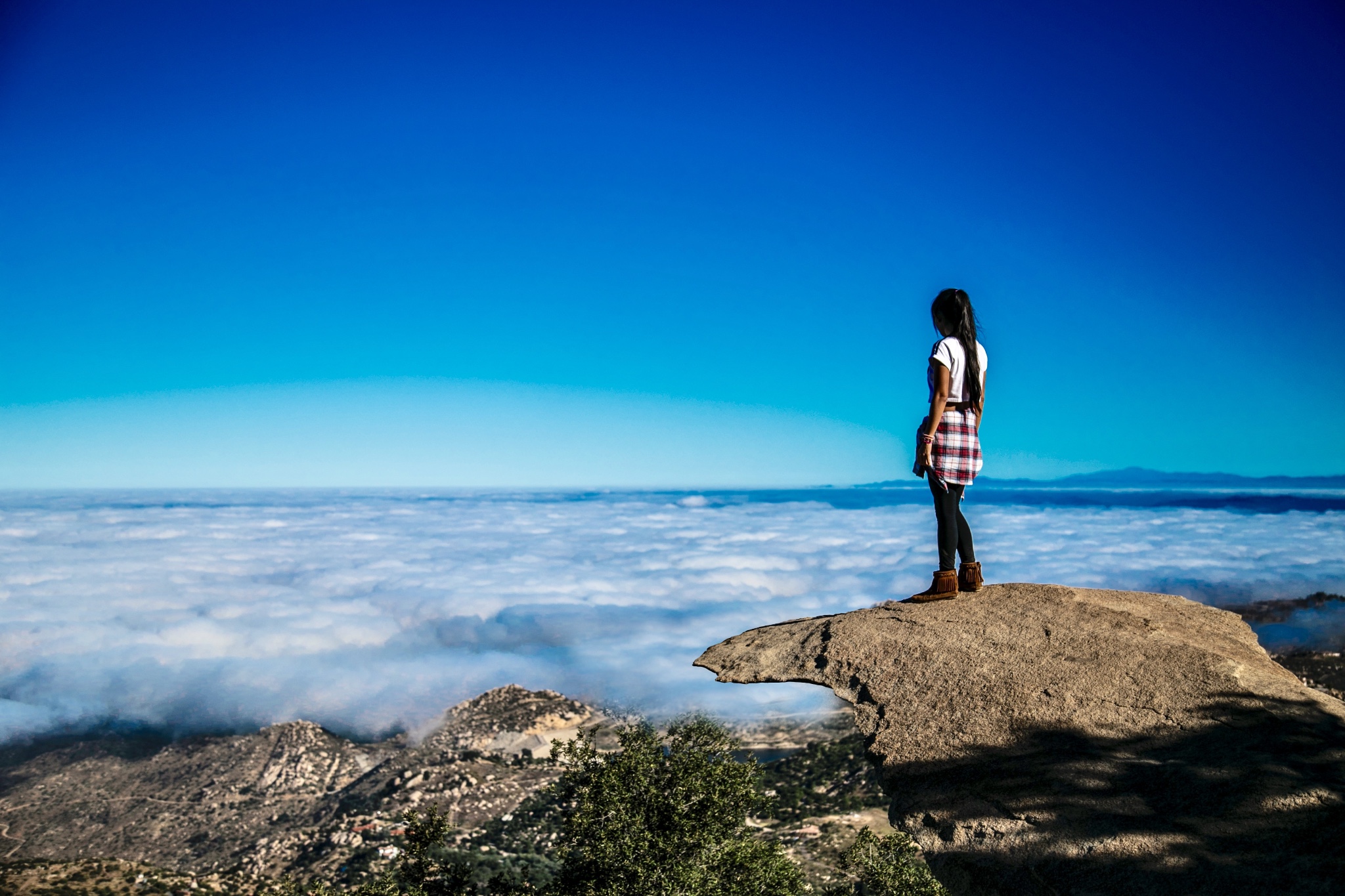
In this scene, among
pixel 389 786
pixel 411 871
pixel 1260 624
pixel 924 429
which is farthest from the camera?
pixel 1260 624

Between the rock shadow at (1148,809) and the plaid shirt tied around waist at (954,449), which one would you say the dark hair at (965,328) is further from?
the rock shadow at (1148,809)

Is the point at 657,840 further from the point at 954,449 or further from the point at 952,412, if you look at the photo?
the point at 952,412

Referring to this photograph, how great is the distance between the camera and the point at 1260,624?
10325 centimetres

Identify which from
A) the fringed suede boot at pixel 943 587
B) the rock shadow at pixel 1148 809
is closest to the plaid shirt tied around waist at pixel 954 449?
the fringed suede boot at pixel 943 587

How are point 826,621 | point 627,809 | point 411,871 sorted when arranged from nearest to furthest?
1. point 826,621
2. point 627,809
3. point 411,871

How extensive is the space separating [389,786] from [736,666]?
350 feet

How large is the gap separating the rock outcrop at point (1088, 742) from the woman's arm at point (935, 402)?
1781 mm

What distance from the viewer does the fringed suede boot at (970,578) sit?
26.5ft

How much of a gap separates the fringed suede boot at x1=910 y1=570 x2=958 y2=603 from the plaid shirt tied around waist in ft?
3.83

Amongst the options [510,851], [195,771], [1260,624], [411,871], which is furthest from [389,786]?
[1260,624]

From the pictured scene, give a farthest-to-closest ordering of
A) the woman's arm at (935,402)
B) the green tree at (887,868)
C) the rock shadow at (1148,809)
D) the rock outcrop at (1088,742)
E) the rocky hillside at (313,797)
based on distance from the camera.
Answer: the rocky hillside at (313,797)
the green tree at (887,868)
the woman's arm at (935,402)
the rock outcrop at (1088,742)
the rock shadow at (1148,809)

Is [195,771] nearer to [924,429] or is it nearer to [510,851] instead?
[510,851]

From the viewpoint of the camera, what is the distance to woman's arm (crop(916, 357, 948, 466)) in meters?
7.17

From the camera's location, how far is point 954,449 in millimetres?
7395
